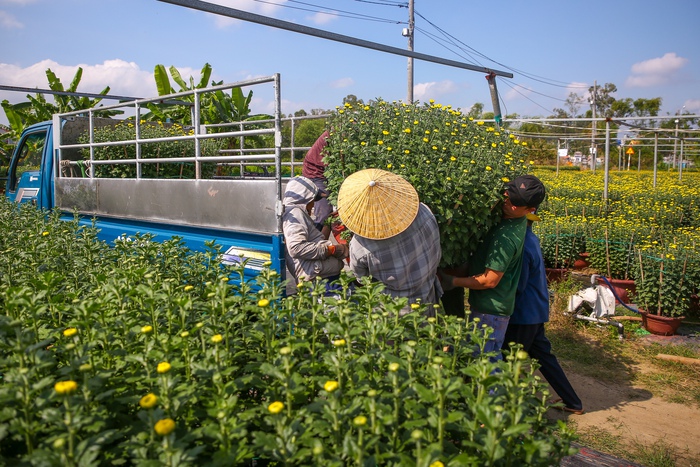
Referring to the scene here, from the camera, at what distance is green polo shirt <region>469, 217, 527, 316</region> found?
3.78 meters

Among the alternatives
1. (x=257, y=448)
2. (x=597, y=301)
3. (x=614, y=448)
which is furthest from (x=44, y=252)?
(x=597, y=301)

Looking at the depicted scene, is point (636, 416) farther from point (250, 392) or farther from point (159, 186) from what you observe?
point (159, 186)

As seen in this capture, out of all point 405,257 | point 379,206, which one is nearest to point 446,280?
point 405,257

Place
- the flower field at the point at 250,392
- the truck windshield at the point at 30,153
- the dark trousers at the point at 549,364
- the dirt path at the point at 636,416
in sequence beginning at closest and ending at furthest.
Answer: the flower field at the point at 250,392
the dirt path at the point at 636,416
the dark trousers at the point at 549,364
the truck windshield at the point at 30,153

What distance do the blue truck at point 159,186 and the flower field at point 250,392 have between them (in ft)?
4.96

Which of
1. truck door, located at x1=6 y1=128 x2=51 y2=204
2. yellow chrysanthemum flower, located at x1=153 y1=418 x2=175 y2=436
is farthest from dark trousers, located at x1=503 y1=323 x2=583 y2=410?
truck door, located at x1=6 y1=128 x2=51 y2=204

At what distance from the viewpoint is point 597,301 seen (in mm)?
6559

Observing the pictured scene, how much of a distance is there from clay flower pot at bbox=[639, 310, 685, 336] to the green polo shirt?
3.73 m

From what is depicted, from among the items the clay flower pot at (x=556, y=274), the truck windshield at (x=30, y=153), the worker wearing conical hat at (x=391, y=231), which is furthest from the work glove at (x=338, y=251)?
the truck windshield at (x=30, y=153)

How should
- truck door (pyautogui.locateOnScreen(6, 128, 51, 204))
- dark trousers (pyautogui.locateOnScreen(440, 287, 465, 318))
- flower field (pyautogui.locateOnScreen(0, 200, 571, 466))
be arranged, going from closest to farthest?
flower field (pyautogui.locateOnScreen(0, 200, 571, 466)), dark trousers (pyautogui.locateOnScreen(440, 287, 465, 318)), truck door (pyautogui.locateOnScreen(6, 128, 51, 204))

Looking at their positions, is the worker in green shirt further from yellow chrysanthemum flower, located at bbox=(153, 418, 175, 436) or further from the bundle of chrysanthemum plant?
yellow chrysanthemum flower, located at bbox=(153, 418, 175, 436)

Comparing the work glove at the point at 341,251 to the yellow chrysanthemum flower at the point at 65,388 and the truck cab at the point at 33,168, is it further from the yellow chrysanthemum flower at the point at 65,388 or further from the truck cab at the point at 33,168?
the truck cab at the point at 33,168

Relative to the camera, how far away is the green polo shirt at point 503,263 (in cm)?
378

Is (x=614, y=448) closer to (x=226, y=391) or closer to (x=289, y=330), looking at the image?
(x=289, y=330)
